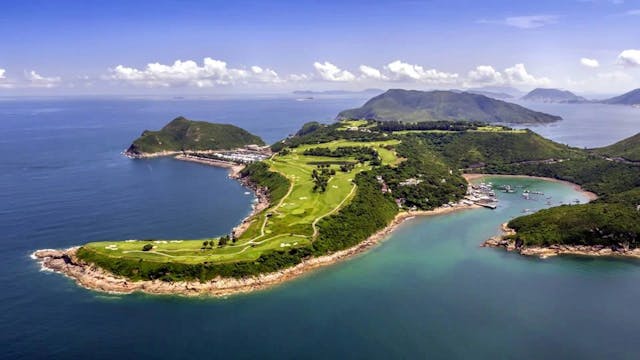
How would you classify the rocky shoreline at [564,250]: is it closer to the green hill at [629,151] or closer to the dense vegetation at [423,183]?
the dense vegetation at [423,183]

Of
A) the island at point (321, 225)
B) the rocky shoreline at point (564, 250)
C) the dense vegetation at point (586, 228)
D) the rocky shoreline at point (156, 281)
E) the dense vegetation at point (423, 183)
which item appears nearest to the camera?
the rocky shoreline at point (156, 281)

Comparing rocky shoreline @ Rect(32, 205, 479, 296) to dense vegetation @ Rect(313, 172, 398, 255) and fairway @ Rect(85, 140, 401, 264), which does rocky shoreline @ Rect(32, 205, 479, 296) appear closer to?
fairway @ Rect(85, 140, 401, 264)

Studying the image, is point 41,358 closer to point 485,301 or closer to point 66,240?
point 66,240

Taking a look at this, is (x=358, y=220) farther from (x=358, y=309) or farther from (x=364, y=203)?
(x=358, y=309)

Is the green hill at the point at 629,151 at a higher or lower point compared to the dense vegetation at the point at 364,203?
higher

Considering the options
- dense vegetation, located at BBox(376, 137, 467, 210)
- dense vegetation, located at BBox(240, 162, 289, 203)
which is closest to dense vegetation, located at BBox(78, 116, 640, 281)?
dense vegetation, located at BBox(376, 137, 467, 210)

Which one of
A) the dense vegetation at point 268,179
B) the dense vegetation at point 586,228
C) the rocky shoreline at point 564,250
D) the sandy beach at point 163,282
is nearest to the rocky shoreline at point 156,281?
the sandy beach at point 163,282

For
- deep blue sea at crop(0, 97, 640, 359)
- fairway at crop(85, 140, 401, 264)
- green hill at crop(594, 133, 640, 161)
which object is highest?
green hill at crop(594, 133, 640, 161)

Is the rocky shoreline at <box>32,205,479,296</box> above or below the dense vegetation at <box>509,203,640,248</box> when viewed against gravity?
below
